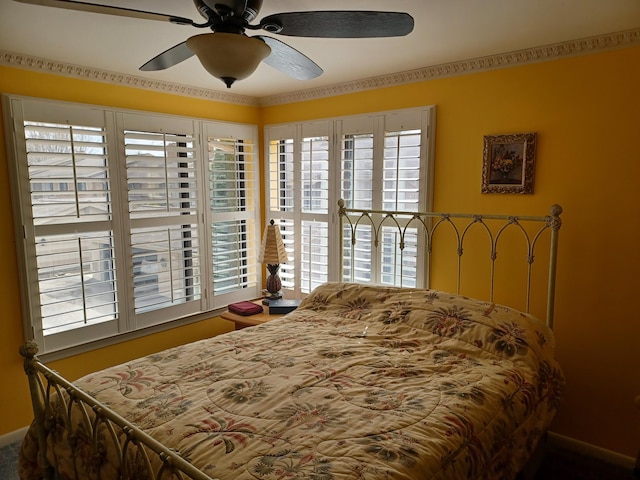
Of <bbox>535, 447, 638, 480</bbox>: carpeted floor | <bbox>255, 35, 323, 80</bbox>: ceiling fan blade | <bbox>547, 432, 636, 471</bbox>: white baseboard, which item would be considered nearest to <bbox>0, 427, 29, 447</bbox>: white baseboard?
<bbox>255, 35, 323, 80</bbox>: ceiling fan blade

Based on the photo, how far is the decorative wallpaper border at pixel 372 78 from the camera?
2.33 meters

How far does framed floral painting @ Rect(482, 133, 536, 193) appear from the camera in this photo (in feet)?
8.51

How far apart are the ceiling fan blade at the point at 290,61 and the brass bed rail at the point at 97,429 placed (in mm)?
1474

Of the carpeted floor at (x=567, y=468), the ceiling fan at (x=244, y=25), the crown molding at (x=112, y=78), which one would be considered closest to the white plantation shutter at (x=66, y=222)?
the crown molding at (x=112, y=78)

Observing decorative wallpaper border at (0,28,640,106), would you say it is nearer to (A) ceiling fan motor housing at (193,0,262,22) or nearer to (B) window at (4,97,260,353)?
(B) window at (4,97,260,353)

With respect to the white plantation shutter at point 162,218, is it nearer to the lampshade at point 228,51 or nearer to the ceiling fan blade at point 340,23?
the lampshade at point 228,51

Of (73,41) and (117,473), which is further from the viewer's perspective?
(73,41)

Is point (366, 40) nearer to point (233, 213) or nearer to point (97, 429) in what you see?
point (233, 213)

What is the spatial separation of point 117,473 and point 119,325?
6.33 ft

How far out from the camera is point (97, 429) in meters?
1.47

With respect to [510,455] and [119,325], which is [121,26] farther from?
[510,455]

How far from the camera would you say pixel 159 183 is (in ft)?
10.9

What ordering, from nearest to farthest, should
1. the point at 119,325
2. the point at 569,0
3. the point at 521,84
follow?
1. the point at 569,0
2. the point at 521,84
3. the point at 119,325

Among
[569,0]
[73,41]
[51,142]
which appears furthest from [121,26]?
[569,0]
